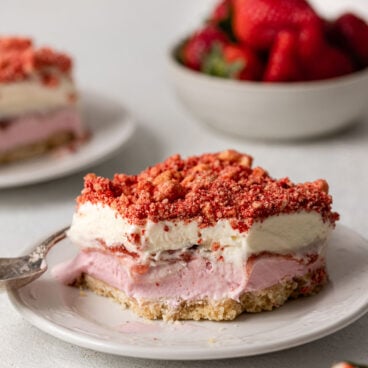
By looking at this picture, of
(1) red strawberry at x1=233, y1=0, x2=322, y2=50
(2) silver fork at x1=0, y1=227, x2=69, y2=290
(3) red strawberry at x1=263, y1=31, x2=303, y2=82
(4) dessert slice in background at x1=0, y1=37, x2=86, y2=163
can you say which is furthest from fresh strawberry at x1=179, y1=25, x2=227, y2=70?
(2) silver fork at x1=0, y1=227, x2=69, y2=290

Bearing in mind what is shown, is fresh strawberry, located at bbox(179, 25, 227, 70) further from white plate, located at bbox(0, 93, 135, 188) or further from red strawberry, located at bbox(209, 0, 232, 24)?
white plate, located at bbox(0, 93, 135, 188)

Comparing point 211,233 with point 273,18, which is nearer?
point 211,233

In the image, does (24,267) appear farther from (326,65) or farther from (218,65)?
(326,65)

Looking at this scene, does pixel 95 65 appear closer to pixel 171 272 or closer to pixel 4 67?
pixel 4 67

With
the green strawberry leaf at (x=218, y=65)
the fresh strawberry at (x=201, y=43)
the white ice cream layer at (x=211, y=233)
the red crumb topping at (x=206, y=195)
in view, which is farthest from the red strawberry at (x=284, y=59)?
the white ice cream layer at (x=211, y=233)

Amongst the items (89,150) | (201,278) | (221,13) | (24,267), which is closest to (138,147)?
(89,150)

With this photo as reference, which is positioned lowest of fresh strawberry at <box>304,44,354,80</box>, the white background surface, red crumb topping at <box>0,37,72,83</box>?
the white background surface

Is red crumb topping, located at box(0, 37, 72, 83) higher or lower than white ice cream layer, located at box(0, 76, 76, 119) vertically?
higher
